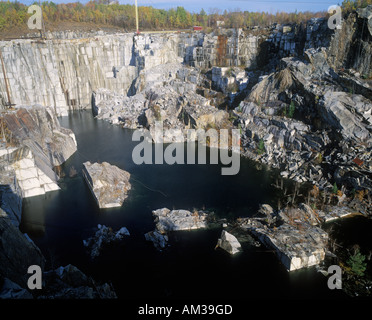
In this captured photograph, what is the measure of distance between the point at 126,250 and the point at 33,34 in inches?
2117

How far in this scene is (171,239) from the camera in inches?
840

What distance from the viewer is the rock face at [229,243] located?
65.3ft

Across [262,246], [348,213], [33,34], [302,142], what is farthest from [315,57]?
[33,34]

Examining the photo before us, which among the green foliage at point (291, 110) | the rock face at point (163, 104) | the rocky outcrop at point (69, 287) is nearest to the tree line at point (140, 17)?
the rock face at point (163, 104)

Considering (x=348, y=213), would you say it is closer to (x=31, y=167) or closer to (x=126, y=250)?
(x=126, y=250)

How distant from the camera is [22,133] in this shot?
29844 millimetres

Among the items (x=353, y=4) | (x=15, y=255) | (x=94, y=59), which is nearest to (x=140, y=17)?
(x=94, y=59)

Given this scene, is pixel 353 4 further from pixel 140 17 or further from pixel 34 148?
pixel 140 17

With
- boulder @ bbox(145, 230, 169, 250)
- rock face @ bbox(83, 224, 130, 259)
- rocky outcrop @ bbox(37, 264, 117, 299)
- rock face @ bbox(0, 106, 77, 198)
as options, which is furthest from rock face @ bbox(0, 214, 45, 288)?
rock face @ bbox(0, 106, 77, 198)

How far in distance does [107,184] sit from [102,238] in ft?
22.5

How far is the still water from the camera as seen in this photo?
17.5 metres

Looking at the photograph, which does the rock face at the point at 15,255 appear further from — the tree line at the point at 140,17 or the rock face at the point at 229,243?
the tree line at the point at 140,17

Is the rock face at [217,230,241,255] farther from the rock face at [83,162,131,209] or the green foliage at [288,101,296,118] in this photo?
the green foliage at [288,101,296,118]

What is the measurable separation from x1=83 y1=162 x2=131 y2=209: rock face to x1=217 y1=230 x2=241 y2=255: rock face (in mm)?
9154
